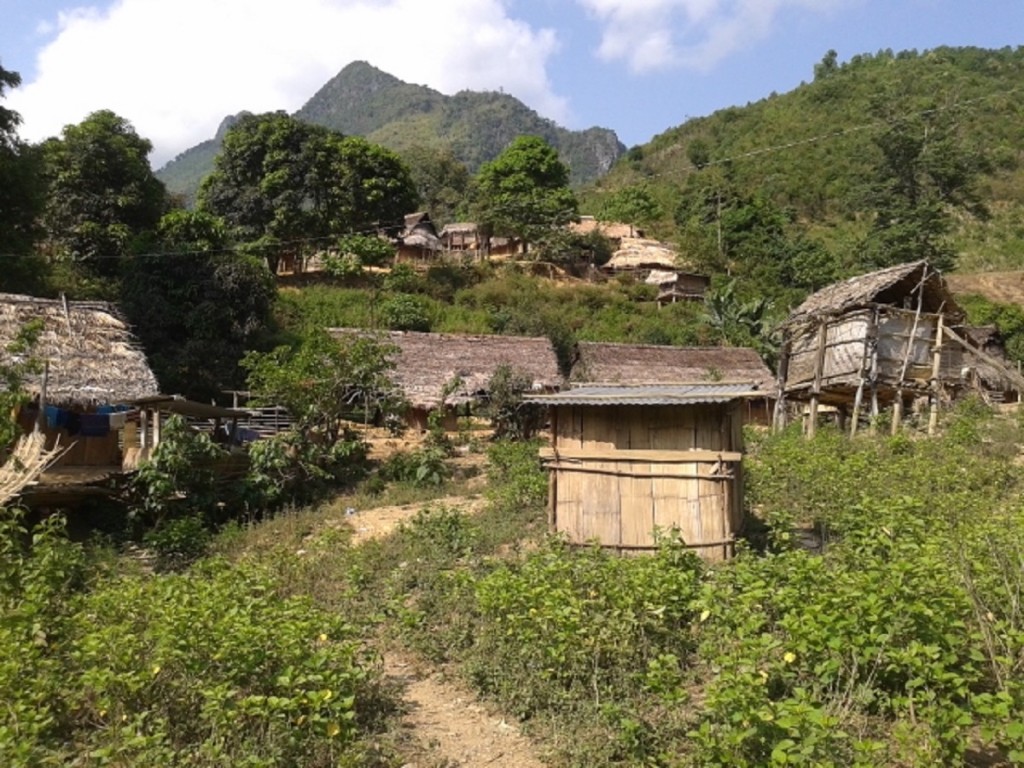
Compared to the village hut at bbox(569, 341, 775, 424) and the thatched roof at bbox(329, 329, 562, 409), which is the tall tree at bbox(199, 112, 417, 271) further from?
the village hut at bbox(569, 341, 775, 424)

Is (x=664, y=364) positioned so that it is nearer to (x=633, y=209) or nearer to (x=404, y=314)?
(x=404, y=314)

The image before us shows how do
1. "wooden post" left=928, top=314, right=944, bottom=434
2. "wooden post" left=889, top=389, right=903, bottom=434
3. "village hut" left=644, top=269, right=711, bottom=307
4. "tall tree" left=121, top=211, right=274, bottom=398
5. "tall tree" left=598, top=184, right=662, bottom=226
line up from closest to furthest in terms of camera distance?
1. "wooden post" left=889, top=389, right=903, bottom=434
2. "wooden post" left=928, top=314, right=944, bottom=434
3. "tall tree" left=121, top=211, right=274, bottom=398
4. "village hut" left=644, top=269, right=711, bottom=307
5. "tall tree" left=598, top=184, right=662, bottom=226

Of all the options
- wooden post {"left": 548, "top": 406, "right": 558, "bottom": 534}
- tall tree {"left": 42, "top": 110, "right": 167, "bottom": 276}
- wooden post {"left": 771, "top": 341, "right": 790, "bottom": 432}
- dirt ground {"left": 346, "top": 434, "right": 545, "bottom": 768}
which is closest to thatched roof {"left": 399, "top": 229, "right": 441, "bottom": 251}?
tall tree {"left": 42, "top": 110, "right": 167, "bottom": 276}

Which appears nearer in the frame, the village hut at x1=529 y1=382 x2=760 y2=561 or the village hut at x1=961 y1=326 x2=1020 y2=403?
the village hut at x1=529 y1=382 x2=760 y2=561

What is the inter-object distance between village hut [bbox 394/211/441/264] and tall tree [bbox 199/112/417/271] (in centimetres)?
242

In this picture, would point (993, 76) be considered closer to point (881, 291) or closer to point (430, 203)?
point (430, 203)

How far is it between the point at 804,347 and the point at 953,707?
15693mm

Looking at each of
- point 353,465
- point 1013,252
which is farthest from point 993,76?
point 353,465

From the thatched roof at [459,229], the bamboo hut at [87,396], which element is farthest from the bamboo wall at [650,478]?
the thatched roof at [459,229]

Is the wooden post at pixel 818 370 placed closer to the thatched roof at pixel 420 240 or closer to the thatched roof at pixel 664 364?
the thatched roof at pixel 664 364

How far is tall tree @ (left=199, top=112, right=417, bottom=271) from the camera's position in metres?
31.0

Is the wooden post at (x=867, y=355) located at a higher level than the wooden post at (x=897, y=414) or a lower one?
higher

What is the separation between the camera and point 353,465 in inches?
580

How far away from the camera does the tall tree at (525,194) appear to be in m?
36.8
